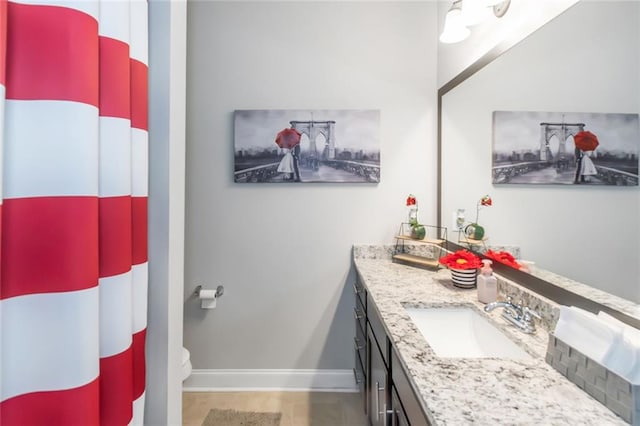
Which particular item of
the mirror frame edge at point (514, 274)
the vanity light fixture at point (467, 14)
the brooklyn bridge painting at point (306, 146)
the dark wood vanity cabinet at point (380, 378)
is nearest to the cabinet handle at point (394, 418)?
the dark wood vanity cabinet at point (380, 378)

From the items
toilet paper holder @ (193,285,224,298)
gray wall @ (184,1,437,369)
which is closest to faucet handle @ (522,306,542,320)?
gray wall @ (184,1,437,369)

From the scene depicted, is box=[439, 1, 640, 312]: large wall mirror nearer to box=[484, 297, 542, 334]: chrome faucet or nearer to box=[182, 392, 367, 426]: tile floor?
box=[484, 297, 542, 334]: chrome faucet

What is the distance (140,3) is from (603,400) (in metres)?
1.38

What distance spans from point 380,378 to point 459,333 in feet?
1.17

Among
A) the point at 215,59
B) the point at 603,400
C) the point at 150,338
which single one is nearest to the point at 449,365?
the point at 603,400

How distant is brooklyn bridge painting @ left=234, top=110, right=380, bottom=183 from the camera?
71.7 inches

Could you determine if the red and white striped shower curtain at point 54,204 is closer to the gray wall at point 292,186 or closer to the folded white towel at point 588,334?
the folded white towel at point 588,334

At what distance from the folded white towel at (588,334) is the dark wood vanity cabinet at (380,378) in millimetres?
412

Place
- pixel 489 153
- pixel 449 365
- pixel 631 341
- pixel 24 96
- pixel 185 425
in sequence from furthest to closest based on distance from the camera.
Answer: pixel 185 425 → pixel 489 153 → pixel 449 365 → pixel 631 341 → pixel 24 96

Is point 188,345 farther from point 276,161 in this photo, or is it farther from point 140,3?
point 140,3

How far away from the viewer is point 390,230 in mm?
1858

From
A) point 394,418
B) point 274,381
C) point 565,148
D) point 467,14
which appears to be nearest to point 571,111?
point 565,148

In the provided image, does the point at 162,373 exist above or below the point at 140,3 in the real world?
below

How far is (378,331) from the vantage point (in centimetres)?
113
